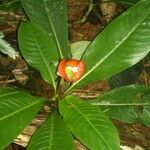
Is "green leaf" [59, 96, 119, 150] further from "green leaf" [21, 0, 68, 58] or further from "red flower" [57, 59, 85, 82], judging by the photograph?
"green leaf" [21, 0, 68, 58]

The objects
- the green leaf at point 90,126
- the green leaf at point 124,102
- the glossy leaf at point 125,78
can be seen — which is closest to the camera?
the green leaf at point 90,126

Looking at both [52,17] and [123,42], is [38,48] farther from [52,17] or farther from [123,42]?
[123,42]

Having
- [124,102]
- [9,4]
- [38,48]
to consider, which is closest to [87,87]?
[124,102]

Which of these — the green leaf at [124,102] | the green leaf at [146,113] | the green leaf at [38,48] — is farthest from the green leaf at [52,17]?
the green leaf at [146,113]

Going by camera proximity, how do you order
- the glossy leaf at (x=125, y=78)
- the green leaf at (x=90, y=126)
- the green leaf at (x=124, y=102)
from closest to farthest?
1. the green leaf at (x=90, y=126)
2. the green leaf at (x=124, y=102)
3. the glossy leaf at (x=125, y=78)

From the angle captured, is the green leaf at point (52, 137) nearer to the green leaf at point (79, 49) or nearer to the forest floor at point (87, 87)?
the forest floor at point (87, 87)

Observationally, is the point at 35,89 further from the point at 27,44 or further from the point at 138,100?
the point at 138,100

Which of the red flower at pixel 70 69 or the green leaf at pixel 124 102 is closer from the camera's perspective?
the red flower at pixel 70 69

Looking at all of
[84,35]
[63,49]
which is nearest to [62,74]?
[63,49]
